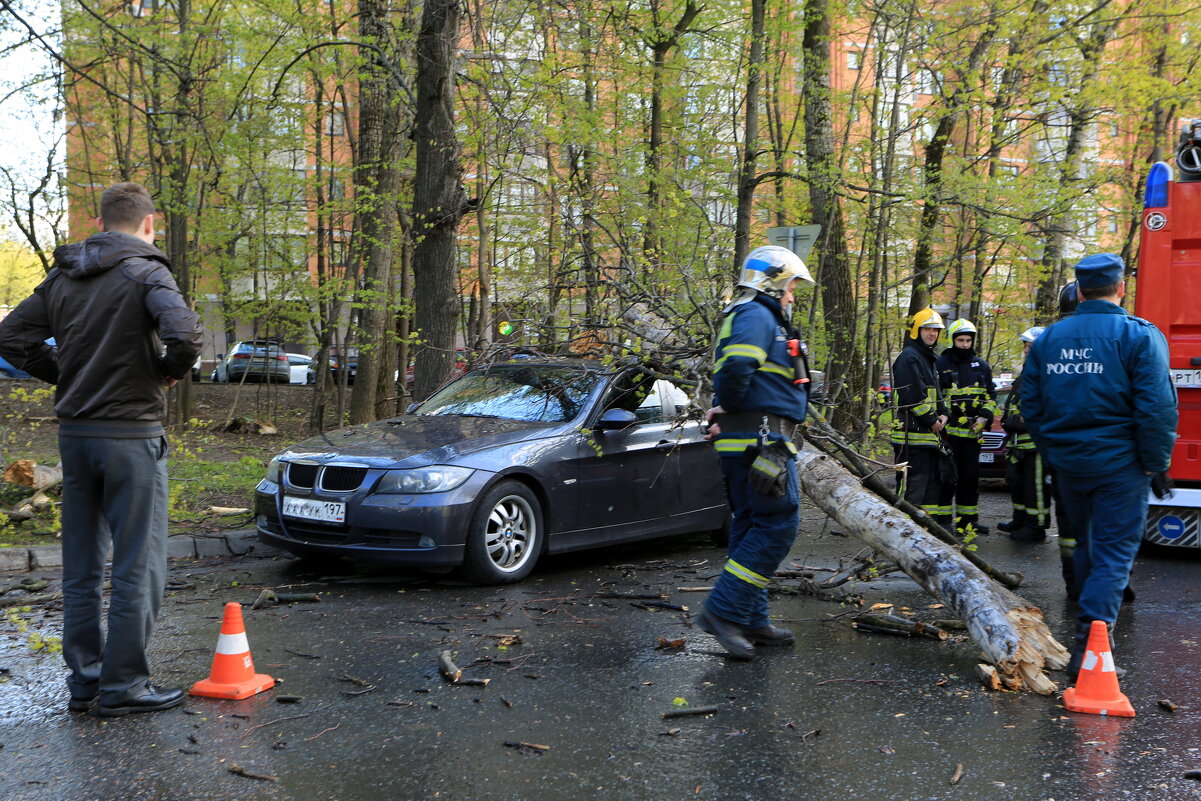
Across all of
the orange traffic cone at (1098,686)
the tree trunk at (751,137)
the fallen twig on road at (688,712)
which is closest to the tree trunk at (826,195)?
the tree trunk at (751,137)

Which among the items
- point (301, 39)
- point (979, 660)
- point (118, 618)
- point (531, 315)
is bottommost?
point (979, 660)

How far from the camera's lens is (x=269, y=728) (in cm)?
421

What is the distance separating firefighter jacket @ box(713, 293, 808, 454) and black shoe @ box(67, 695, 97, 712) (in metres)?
3.09

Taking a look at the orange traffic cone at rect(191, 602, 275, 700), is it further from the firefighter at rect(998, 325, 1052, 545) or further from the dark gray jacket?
the firefighter at rect(998, 325, 1052, 545)

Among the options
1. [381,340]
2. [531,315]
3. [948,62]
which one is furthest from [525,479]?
[948,62]

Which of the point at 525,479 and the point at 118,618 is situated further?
the point at 525,479

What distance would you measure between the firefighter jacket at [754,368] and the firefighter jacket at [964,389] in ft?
15.2

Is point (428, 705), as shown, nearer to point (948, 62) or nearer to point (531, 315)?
point (531, 315)

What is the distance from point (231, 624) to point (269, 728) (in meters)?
0.61

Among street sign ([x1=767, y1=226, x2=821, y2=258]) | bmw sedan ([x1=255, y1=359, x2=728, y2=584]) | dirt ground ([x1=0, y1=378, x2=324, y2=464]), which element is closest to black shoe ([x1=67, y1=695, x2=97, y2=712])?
bmw sedan ([x1=255, y1=359, x2=728, y2=584])

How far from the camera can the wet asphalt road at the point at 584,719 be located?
3670mm

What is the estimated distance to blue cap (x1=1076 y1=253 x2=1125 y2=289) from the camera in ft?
16.9

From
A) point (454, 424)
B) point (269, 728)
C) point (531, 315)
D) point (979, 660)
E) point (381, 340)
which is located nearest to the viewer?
point (269, 728)

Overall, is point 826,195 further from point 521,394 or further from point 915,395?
point 521,394
